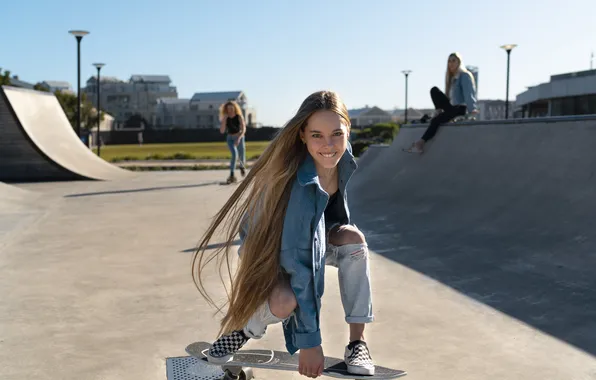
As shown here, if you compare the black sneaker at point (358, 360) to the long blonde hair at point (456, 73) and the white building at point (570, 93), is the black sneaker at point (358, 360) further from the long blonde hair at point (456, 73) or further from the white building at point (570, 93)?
the white building at point (570, 93)

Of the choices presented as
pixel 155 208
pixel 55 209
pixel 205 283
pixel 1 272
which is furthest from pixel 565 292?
pixel 55 209

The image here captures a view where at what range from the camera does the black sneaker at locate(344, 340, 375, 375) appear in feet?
7.67

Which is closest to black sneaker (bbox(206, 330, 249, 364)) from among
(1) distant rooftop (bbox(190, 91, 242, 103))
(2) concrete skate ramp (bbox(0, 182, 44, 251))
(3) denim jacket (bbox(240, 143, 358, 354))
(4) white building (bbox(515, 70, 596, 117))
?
(3) denim jacket (bbox(240, 143, 358, 354))

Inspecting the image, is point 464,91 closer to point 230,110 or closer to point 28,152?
point 230,110

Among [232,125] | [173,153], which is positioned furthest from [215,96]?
[232,125]

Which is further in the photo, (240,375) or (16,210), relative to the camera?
(16,210)

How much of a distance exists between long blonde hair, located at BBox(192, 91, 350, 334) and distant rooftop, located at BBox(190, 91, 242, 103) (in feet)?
416

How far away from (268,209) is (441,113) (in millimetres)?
7622

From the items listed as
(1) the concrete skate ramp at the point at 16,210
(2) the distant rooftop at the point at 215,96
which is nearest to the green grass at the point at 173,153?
(1) the concrete skate ramp at the point at 16,210

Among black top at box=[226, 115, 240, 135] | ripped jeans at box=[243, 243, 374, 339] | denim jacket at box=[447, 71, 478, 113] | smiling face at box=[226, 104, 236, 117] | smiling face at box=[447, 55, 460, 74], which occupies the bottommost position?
ripped jeans at box=[243, 243, 374, 339]

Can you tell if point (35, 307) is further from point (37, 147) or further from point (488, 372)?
point (37, 147)

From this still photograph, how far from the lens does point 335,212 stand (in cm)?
258

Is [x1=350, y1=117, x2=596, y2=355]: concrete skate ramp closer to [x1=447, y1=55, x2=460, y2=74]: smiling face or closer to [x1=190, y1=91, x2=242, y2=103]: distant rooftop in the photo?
[x1=447, y1=55, x2=460, y2=74]: smiling face

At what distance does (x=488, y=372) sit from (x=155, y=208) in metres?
6.46
